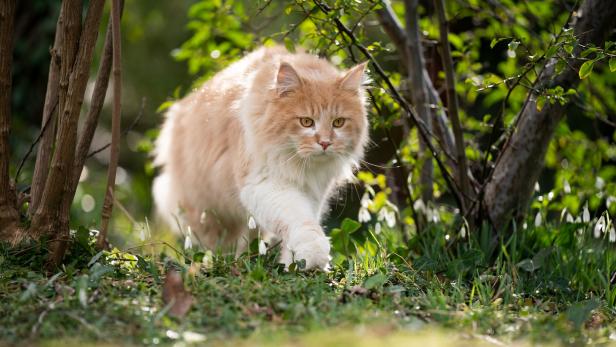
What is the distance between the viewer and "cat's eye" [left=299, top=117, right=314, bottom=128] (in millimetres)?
4066

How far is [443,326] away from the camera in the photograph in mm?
2682

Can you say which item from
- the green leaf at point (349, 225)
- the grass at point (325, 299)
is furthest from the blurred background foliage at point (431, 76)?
the grass at point (325, 299)

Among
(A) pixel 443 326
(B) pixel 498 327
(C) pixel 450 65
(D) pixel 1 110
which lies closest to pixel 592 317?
(B) pixel 498 327

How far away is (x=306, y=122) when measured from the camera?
4074 millimetres

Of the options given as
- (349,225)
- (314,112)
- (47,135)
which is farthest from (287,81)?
(47,135)

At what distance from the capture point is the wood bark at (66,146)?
9.91ft

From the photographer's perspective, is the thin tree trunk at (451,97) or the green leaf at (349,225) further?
the thin tree trunk at (451,97)

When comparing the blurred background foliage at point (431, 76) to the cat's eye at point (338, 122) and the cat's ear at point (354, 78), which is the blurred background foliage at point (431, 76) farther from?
the cat's eye at point (338, 122)

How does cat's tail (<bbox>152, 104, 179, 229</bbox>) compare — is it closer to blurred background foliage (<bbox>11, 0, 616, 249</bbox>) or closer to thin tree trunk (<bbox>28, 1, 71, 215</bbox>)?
blurred background foliage (<bbox>11, 0, 616, 249</bbox>)

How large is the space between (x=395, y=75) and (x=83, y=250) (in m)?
2.24

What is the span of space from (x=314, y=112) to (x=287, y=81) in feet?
0.71

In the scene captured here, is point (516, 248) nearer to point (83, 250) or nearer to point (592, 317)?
point (592, 317)

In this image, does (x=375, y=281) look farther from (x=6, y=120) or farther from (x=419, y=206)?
(x=6, y=120)

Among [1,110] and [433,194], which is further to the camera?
[433,194]
